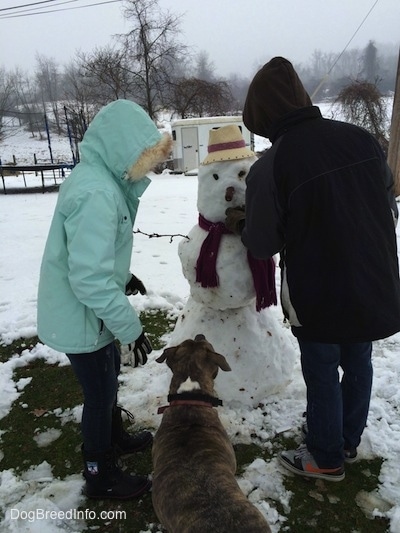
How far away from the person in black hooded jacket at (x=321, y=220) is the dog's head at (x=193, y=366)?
21.0 inches

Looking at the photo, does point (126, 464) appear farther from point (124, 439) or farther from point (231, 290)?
point (231, 290)

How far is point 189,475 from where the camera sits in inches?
72.8

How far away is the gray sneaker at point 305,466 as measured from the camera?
2.42 meters

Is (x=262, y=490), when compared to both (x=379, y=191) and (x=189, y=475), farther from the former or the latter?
(x=379, y=191)

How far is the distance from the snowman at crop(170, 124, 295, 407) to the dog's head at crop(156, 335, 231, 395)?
55cm

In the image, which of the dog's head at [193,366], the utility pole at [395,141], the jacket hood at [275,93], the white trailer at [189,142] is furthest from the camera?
the white trailer at [189,142]

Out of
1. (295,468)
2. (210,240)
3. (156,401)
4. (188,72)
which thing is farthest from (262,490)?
(188,72)

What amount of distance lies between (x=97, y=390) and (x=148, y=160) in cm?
121

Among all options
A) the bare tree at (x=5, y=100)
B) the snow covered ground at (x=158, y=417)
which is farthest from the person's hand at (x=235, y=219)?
the bare tree at (x=5, y=100)

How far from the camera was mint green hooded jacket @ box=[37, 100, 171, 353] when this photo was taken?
74.0 inches

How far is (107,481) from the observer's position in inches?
94.4

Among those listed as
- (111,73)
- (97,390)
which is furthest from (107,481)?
(111,73)

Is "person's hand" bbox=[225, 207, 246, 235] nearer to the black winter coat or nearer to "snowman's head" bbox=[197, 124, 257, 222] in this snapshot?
"snowman's head" bbox=[197, 124, 257, 222]

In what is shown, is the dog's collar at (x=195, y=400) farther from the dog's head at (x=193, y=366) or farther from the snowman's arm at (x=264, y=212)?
the snowman's arm at (x=264, y=212)
